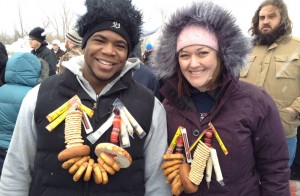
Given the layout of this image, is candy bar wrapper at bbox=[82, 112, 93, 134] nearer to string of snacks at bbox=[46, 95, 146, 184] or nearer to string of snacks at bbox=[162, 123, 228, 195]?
string of snacks at bbox=[46, 95, 146, 184]

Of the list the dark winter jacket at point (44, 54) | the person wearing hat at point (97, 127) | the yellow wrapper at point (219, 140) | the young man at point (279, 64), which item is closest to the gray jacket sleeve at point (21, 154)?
the person wearing hat at point (97, 127)

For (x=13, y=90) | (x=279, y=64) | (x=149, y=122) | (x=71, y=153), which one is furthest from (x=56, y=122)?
(x=279, y=64)

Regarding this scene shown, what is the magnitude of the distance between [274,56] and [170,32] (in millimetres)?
1542

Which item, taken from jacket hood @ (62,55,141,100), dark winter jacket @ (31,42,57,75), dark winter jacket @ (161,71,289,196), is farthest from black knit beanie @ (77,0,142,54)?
dark winter jacket @ (31,42,57,75)

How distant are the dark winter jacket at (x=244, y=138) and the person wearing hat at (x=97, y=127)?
23cm

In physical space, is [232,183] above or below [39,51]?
above

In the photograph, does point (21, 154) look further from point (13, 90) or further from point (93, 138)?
point (13, 90)

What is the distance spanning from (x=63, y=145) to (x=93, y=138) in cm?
17

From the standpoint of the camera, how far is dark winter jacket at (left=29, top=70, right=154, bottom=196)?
168 cm

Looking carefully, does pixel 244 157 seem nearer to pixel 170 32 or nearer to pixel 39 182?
pixel 170 32

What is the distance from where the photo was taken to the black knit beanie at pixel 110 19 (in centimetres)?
178

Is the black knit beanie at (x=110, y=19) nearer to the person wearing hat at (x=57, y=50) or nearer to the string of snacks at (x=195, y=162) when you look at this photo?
the string of snacks at (x=195, y=162)

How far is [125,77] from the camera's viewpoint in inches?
72.2

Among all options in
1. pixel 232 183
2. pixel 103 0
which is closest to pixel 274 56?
pixel 232 183
